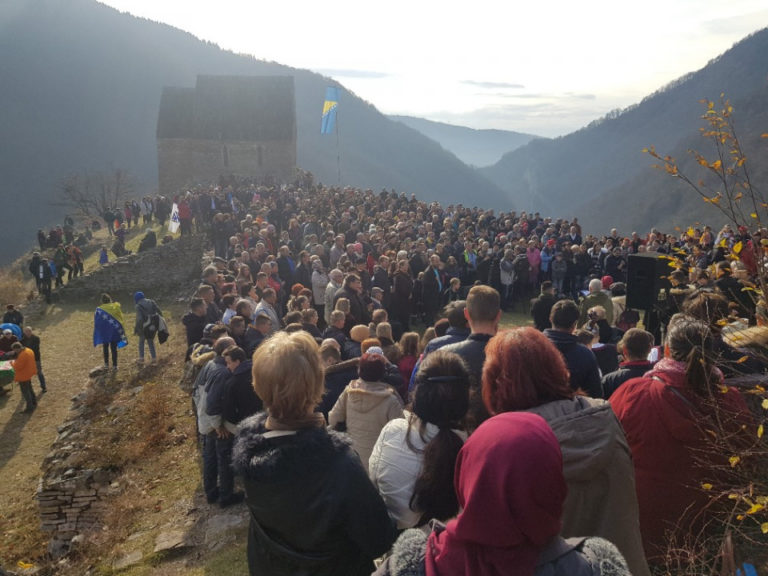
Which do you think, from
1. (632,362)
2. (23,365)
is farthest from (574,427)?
(23,365)

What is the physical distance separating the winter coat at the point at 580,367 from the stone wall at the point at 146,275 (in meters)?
19.6

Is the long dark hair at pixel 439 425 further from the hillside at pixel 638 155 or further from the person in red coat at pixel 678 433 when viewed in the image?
the hillside at pixel 638 155

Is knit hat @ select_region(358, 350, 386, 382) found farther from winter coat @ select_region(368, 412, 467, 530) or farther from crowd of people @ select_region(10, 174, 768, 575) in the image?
winter coat @ select_region(368, 412, 467, 530)

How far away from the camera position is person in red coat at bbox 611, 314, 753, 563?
3.55 meters

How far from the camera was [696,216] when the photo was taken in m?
53.6

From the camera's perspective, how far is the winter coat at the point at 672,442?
3561mm

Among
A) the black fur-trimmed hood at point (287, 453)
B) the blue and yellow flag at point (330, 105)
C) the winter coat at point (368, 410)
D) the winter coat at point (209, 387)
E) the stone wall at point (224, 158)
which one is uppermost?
the blue and yellow flag at point (330, 105)

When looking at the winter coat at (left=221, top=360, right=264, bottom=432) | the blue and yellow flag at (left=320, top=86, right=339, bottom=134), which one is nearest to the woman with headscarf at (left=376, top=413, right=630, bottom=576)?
the winter coat at (left=221, top=360, right=264, bottom=432)

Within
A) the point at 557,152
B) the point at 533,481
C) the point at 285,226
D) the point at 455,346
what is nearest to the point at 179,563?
the point at 455,346

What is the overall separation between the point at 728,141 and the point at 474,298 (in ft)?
Result: 6.90

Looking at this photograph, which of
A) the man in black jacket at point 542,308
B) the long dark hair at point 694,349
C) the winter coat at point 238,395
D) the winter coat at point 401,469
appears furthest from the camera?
the man in black jacket at point 542,308

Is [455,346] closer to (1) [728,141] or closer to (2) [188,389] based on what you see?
(1) [728,141]

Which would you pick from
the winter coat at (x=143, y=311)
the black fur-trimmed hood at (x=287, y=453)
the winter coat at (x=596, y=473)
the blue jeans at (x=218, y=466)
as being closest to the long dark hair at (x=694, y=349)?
the winter coat at (x=596, y=473)

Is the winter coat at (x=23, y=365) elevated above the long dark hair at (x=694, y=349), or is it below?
below
